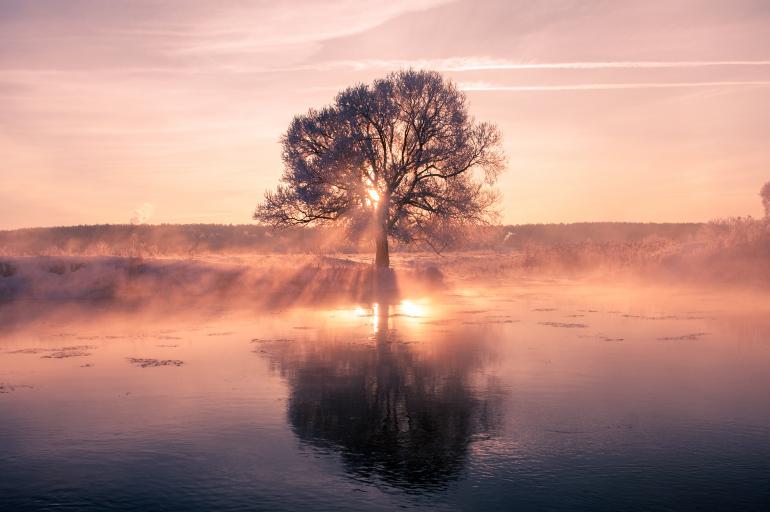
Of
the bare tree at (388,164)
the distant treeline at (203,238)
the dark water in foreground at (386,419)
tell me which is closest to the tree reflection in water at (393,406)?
the dark water in foreground at (386,419)

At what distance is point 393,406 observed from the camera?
9.53 metres

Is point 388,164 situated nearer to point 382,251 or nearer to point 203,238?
point 382,251

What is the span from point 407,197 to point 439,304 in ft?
32.5

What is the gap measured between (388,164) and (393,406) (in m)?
24.9

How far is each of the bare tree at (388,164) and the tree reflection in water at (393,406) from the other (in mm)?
18475

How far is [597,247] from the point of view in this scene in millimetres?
42156

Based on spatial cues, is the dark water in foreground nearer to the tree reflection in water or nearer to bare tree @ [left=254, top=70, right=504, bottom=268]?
the tree reflection in water

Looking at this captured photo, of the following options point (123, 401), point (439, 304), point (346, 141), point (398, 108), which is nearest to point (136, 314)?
point (439, 304)

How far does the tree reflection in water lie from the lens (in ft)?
23.7

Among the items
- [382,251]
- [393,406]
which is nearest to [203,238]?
[382,251]

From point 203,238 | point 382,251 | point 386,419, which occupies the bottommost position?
point 386,419

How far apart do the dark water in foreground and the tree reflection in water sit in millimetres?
37

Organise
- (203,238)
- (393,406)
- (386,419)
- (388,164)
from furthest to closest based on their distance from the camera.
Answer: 1. (203,238)
2. (388,164)
3. (393,406)
4. (386,419)

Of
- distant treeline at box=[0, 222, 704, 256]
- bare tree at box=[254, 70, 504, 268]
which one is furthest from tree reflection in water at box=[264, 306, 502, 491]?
distant treeline at box=[0, 222, 704, 256]
